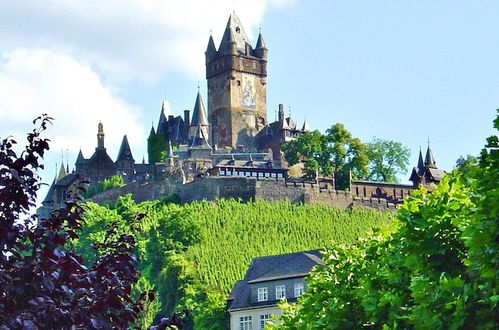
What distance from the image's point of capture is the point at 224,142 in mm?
169875

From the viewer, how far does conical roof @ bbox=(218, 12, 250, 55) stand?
179 meters

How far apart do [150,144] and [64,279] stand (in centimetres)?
14882

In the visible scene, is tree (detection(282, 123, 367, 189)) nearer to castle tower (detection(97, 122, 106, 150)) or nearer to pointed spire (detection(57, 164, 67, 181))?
castle tower (detection(97, 122, 106, 150))

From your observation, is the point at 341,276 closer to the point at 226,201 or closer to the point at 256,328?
the point at 256,328

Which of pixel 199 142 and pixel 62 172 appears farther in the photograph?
pixel 62 172

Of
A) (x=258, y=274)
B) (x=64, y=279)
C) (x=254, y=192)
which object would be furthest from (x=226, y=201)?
(x=64, y=279)

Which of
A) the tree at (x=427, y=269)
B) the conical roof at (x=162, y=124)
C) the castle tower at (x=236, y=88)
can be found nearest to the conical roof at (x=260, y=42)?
the castle tower at (x=236, y=88)

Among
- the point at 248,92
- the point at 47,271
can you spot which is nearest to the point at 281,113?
the point at 248,92

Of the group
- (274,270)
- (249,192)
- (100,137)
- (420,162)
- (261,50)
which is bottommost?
(274,270)

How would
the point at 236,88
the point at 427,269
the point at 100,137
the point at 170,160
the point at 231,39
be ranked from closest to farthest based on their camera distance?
the point at 427,269 < the point at 170,160 < the point at 100,137 < the point at 236,88 < the point at 231,39

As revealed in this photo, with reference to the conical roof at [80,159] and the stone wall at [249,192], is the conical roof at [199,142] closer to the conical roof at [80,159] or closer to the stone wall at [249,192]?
the stone wall at [249,192]

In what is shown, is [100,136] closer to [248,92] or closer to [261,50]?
[248,92]

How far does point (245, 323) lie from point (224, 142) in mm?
91505

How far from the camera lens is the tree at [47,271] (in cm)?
1752
